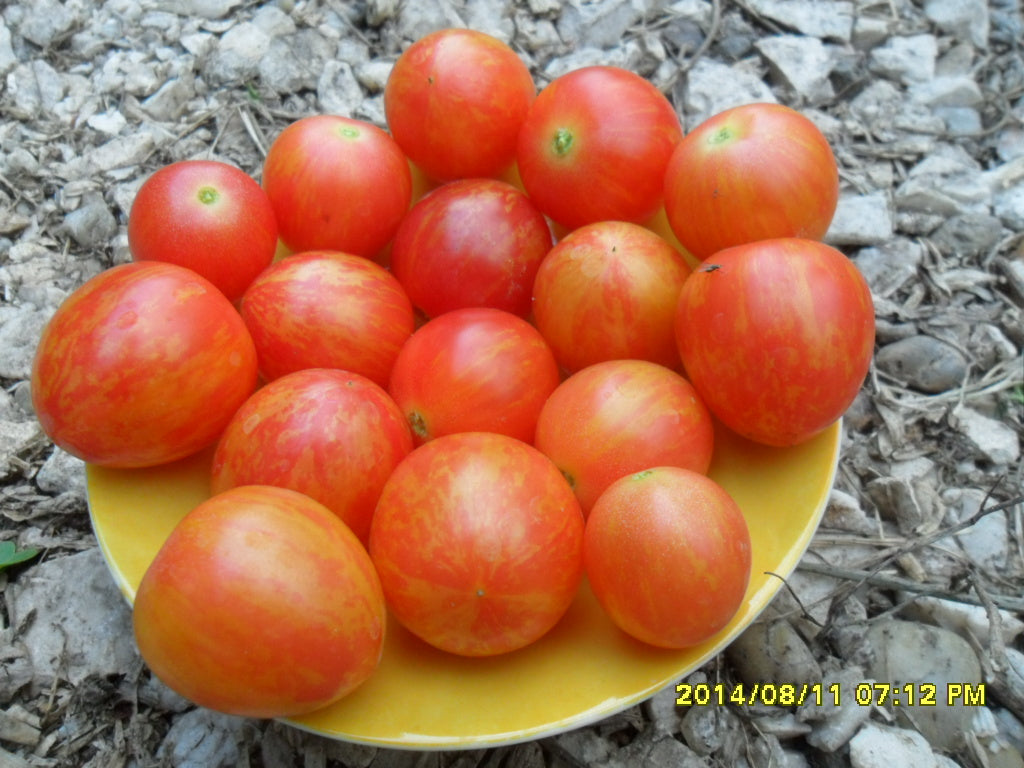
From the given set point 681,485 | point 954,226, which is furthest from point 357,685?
point 954,226

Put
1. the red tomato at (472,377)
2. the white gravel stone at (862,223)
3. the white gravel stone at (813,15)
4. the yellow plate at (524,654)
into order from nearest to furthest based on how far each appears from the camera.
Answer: the yellow plate at (524,654) → the red tomato at (472,377) → the white gravel stone at (862,223) → the white gravel stone at (813,15)

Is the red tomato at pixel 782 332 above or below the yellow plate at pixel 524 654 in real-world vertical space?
above

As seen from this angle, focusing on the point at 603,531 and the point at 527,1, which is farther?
the point at 527,1

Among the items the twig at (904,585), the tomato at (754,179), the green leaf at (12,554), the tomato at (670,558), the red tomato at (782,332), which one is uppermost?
the tomato at (754,179)

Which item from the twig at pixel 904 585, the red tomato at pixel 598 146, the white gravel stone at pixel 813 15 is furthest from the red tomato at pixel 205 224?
the white gravel stone at pixel 813 15

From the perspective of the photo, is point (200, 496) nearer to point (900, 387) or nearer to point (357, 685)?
point (357, 685)

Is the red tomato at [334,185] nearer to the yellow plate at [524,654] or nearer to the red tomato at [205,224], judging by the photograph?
the red tomato at [205,224]

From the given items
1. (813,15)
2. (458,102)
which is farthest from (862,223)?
(458,102)

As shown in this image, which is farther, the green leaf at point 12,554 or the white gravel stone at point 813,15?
the white gravel stone at point 813,15
